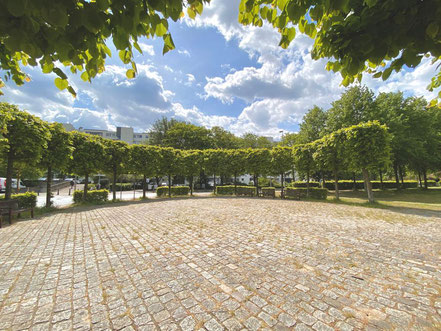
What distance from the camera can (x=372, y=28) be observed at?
1881mm

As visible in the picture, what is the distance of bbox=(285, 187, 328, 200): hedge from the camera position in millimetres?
18547

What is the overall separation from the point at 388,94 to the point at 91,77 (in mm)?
35470

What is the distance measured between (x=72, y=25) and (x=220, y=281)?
424cm

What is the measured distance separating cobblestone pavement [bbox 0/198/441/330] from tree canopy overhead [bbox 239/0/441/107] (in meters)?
3.41

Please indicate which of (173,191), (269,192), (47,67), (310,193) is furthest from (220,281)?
(173,191)

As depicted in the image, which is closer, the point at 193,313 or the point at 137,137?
the point at 193,313

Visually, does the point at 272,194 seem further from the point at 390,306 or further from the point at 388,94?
the point at 388,94

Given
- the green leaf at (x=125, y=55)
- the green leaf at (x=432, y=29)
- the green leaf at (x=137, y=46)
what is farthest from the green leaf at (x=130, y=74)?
the green leaf at (x=432, y=29)

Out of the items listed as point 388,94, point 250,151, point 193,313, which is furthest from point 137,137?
point 193,313

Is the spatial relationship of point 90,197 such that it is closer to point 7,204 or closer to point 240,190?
point 7,204

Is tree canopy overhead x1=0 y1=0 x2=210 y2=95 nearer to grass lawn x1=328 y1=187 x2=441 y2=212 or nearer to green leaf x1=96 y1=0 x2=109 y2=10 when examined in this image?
green leaf x1=96 y1=0 x2=109 y2=10

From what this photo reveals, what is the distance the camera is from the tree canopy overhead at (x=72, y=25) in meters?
1.38

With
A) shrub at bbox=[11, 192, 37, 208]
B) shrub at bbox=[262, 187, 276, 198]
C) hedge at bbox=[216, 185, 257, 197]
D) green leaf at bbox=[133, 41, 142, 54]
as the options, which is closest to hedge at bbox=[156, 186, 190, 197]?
hedge at bbox=[216, 185, 257, 197]

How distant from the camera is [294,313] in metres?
2.67
